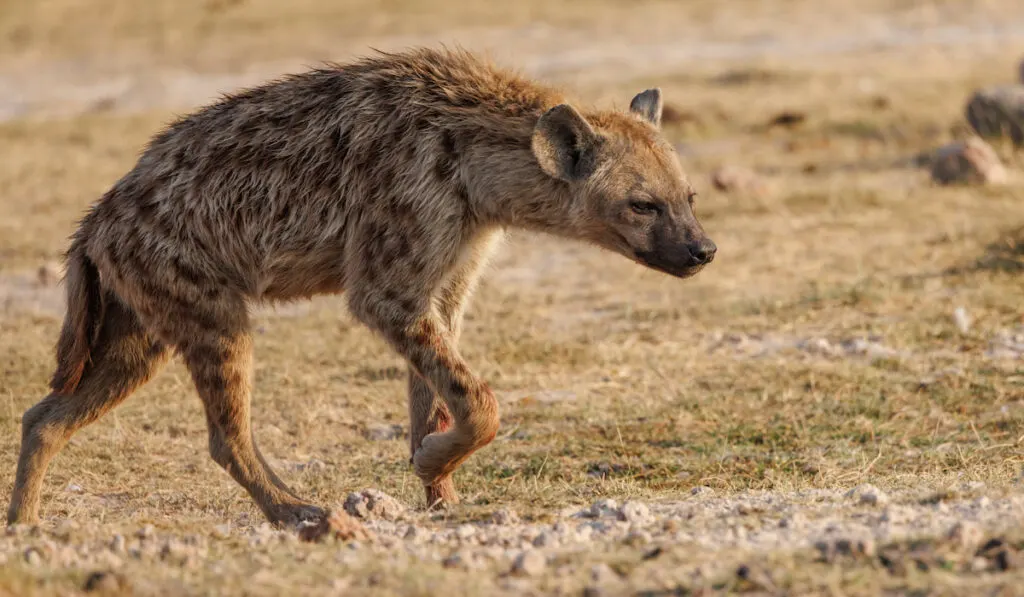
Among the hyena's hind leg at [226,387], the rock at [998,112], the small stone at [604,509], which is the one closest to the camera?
the small stone at [604,509]

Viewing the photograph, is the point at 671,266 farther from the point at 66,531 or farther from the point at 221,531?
the point at 66,531

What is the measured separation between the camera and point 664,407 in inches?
240

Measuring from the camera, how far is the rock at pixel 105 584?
3.44 m

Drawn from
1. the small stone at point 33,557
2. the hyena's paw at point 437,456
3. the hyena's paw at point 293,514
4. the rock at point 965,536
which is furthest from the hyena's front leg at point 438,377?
the rock at point 965,536

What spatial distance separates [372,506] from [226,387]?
2.22 ft

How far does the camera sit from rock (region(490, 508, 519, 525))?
4.27 m

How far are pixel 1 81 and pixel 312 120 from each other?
1254 centimetres

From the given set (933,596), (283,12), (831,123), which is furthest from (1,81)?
(933,596)

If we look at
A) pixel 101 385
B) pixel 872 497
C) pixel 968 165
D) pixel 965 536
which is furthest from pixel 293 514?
pixel 968 165

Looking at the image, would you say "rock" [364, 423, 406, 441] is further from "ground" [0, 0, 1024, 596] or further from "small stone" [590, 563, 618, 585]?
"small stone" [590, 563, 618, 585]

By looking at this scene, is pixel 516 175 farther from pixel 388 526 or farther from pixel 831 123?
pixel 831 123

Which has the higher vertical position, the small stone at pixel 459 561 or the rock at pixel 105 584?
the rock at pixel 105 584

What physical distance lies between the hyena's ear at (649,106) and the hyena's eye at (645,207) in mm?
544

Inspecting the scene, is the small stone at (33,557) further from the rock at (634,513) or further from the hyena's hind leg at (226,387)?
the rock at (634,513)
